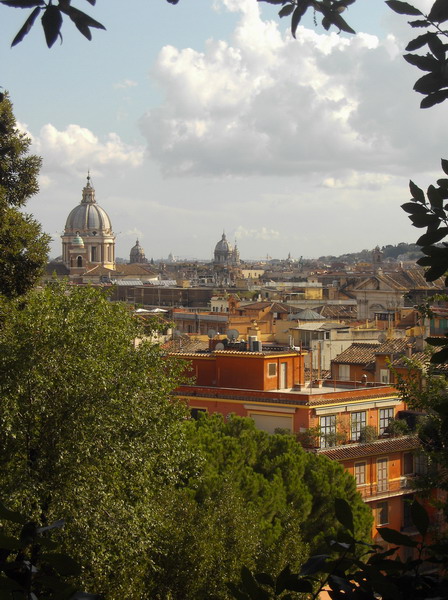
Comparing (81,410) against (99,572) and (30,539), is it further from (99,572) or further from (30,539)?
(30,539)

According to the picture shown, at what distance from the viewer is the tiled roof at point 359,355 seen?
2828 cm

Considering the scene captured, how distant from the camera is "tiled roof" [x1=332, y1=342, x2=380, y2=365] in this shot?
28.3m

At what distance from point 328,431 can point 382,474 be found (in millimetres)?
1489

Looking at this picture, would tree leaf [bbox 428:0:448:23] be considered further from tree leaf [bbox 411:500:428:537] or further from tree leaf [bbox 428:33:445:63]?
tree leaf [bbox 411:500:428:537]

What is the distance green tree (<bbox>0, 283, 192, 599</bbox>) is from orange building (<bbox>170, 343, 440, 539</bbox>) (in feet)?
30.3

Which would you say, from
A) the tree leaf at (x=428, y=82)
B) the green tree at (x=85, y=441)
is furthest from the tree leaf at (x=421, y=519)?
the green tree at (x=85, y=441)

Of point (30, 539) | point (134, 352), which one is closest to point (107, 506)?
point (134, 352)

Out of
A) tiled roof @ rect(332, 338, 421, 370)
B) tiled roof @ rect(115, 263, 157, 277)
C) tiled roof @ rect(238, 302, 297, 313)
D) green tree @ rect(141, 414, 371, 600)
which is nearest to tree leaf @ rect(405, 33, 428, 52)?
green tree @ rect(141, 414, 371, 600)

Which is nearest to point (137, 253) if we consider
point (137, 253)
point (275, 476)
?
point (137, 253)

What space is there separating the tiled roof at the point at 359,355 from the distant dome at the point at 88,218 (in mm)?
99583

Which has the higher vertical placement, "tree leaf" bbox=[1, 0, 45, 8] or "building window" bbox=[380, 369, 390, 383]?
"tree leaf" bbox=[1, 0, 45, 8]

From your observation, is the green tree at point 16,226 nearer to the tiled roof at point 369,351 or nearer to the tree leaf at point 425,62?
the tree leaf at point 425,62

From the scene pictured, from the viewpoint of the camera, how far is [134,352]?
11.9m

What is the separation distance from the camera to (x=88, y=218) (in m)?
127
